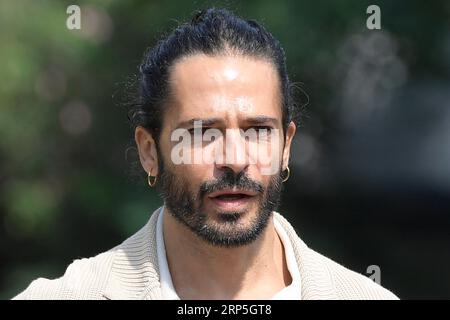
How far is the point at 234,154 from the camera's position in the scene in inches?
91.0

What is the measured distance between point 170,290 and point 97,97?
126 inches

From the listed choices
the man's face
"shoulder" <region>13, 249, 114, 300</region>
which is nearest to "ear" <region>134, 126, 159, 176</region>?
the man's face

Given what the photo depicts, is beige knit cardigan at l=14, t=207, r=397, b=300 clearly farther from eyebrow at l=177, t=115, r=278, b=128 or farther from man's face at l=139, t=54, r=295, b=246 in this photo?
eyebrow at l=177, t=115, r=278, b=128

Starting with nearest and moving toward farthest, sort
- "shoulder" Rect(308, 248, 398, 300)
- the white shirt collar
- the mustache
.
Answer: the mustache
the white shirt collar
"shoulder" Rect(308, 248, 398, 300)

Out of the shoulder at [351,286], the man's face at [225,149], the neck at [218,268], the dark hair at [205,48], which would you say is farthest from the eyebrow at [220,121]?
the shoulder at [351,286]

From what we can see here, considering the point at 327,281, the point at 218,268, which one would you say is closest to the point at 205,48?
the point at 218,268

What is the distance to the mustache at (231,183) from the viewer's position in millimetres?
2307

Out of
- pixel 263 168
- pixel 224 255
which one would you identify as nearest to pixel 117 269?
pixel 224 255

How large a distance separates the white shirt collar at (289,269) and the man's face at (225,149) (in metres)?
0.11

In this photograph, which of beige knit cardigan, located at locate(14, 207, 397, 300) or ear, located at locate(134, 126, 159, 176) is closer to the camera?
beige knit cardigan, located at locate(14, 207, 397, 300)

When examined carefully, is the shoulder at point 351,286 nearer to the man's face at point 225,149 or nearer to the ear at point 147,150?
the man's face at point 225,149

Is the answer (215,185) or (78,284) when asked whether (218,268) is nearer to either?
(215,185)

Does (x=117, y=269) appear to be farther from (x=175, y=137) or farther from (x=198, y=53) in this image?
(x=198, y=53)

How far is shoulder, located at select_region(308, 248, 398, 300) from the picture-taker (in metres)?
2.51
